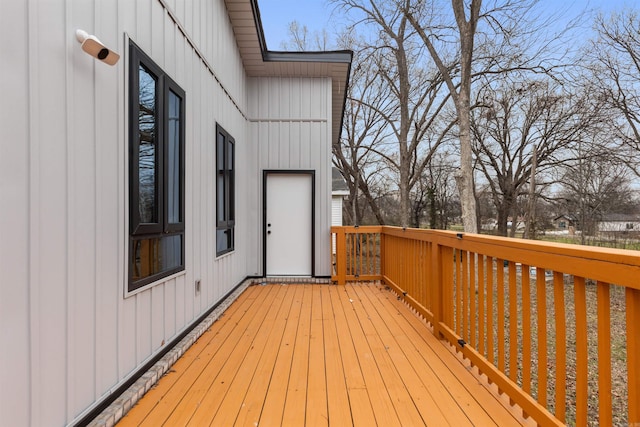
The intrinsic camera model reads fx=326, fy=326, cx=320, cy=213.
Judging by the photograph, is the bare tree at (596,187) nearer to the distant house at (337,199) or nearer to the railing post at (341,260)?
the distant house at (337,199)

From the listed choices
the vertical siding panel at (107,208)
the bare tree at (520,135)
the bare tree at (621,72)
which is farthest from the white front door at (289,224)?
the bare tree at (621,72)

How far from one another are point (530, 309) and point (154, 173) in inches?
97.8

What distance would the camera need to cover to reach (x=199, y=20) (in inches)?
129

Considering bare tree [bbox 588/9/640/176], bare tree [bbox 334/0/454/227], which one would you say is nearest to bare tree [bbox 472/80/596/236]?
bare tree [bbox 588/9/640/176]

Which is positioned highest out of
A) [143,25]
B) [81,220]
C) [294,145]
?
[143,25]

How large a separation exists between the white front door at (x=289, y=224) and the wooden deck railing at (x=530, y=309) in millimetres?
1790

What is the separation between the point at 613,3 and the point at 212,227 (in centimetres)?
1192

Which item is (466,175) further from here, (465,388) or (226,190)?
(465,388)

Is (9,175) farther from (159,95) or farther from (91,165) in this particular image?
(159,95)

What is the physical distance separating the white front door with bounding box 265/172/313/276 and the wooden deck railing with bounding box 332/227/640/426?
179 centimetres

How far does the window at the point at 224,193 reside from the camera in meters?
3.90

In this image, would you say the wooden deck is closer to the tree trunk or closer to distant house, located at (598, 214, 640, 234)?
the tree trunk

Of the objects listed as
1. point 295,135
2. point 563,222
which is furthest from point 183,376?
point 563,222

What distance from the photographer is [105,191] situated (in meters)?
1.79
